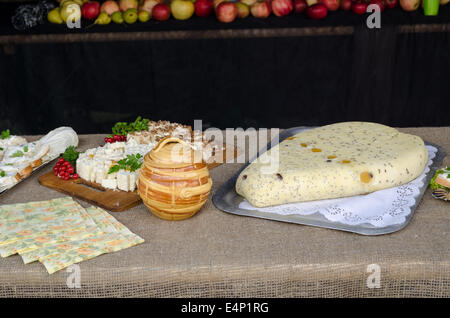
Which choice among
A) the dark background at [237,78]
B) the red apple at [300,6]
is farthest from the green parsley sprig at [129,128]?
the red apple at [300,6]

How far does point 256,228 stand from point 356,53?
233 cm

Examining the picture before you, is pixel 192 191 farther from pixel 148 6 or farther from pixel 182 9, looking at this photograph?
pixel 148 6

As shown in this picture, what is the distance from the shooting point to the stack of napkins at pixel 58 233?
1100mm

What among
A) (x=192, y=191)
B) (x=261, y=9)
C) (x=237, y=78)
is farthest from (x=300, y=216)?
(x=261, y=9)

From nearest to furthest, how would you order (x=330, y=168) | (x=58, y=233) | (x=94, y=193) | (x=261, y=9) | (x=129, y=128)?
(x=58, y=233) < (x=330, y=168) < (x=94, y=193) < (x=129, y=128) < (x=261, y=9)

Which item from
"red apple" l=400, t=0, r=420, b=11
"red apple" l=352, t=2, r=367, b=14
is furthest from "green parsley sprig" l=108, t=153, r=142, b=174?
"red apple" l=400, t=0, r=420, b=11

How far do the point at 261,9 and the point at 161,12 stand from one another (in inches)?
27.2

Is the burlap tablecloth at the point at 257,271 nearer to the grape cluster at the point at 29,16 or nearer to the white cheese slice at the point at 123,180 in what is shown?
the white cheese slice at the point at 123,180

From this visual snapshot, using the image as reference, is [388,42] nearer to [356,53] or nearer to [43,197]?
[356,53]

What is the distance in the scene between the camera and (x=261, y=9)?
3359 millimetres

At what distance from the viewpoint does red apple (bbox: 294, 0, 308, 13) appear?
11.3 ft

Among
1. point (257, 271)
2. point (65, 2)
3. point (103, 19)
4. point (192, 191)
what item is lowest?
point (257, 271)
